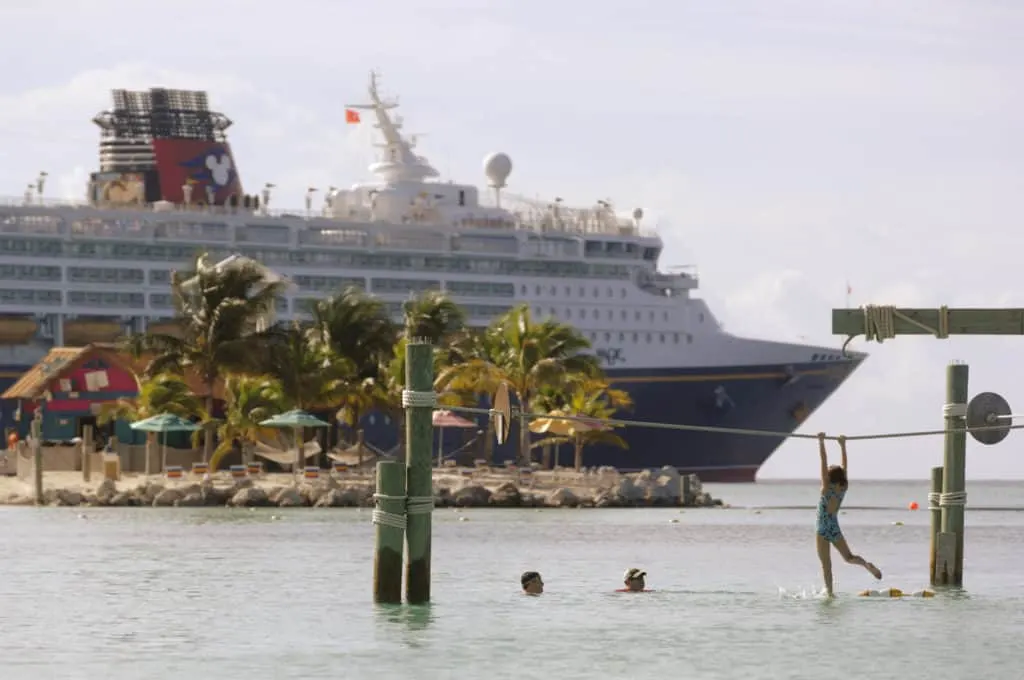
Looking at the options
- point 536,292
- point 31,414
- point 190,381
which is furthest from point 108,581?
point 536,292

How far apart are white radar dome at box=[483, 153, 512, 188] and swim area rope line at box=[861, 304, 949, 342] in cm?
6767

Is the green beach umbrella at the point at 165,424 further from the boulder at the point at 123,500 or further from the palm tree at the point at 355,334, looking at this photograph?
the palm tree at the point at 355,334

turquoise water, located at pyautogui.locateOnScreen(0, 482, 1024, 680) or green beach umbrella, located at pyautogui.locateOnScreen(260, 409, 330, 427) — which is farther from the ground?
green beach umbrella, located at pyautogui.locateOnScreen(260, 409, 330, 427)

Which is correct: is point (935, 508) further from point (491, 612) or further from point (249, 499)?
point (249, 499)

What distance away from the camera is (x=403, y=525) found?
20.9 metres

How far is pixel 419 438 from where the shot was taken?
21.0 metres

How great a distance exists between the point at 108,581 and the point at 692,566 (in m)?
8.06

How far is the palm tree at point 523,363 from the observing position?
58062 millimetres

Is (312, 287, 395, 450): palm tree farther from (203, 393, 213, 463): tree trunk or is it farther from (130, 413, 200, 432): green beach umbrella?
(130, 413, 200, 432): green beach umbrella

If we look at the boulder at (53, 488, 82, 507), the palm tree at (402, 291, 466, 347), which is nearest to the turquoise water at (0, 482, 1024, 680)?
the boulder at (53, 488, 82, 507)

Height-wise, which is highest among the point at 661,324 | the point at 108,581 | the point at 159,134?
the point at 159,134

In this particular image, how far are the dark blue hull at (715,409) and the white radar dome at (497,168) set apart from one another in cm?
1142

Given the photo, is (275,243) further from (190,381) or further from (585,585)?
(585,585)

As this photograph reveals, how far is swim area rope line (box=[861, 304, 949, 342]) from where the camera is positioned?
22.4m
